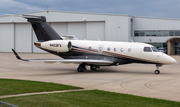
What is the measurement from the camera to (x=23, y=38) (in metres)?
61.0

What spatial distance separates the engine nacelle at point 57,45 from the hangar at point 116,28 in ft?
86.4

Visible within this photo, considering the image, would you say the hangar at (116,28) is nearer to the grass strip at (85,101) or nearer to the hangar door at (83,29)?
the hangar door at (83,29)

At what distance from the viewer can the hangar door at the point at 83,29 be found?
5359cm

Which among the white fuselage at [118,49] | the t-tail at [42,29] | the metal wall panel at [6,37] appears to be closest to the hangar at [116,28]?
the metal wall panel at [6,37]

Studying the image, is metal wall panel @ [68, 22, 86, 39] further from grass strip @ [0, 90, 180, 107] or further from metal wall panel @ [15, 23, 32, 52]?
grass strip @ [0, 90, 180, 107]

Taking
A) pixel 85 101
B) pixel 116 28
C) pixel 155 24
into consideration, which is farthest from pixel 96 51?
pixel 155 24

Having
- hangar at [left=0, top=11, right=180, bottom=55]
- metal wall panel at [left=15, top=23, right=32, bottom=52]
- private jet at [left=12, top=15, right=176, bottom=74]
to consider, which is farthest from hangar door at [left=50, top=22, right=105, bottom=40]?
private jet at [left=12, top=15, right=176, bottom=74]

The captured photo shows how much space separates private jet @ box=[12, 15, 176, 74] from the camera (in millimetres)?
21328

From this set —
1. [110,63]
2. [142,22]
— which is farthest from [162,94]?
[142,22]

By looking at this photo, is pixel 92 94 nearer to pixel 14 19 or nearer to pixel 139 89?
pixel 139 89

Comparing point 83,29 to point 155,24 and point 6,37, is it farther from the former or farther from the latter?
point 6,37

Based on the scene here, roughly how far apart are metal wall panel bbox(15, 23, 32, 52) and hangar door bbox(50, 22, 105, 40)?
7.04 m

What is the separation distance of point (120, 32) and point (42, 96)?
137 feet

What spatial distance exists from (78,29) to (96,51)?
33.4m
